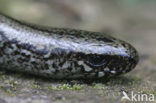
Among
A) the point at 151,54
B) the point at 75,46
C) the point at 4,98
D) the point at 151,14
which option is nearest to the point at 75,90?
the point at 75,46

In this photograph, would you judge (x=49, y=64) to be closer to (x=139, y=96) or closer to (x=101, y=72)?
(x=101, y=72)

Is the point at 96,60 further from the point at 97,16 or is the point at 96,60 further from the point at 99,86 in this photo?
the point at 97,16

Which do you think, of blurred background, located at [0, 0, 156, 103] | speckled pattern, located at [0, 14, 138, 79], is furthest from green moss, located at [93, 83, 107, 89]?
blurred background, located at [0, 0, 156, 103]

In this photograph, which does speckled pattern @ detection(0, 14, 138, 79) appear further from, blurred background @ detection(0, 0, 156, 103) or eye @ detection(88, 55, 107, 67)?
blurred background @ detection(0, 0, 156, 103)

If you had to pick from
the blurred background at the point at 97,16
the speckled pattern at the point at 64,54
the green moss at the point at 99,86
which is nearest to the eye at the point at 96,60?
the speckled pattern at the point at 64,54

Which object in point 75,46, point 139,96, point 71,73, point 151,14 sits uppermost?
point 151,14

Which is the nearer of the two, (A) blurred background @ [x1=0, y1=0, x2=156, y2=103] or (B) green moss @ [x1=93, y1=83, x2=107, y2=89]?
(B) green moss @ [x1=93, y1=83, x2=107, y2=89]

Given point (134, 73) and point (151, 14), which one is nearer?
point (134, 73)
